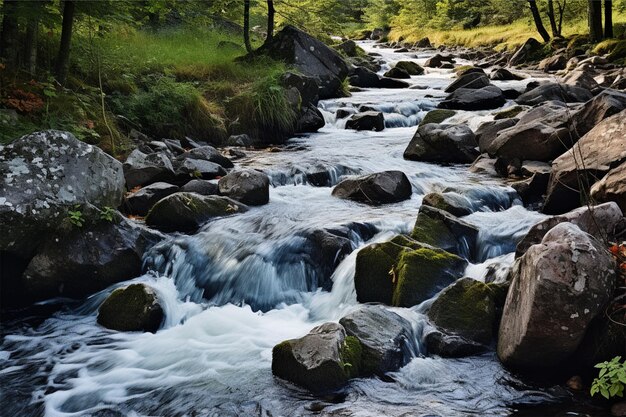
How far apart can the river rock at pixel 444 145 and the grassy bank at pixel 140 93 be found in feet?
12.4

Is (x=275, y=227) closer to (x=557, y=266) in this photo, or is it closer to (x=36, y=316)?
(x=36, y=316)

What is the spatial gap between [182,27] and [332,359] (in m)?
19.5

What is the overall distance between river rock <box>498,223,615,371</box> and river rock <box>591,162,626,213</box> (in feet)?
7.89

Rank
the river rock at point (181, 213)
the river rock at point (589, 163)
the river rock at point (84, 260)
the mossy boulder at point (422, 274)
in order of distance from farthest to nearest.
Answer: the river rock at point (181, 213), the river rock at point (589, 163), the river rock at point (84, 260), the mossy boulder at point (422, 274)

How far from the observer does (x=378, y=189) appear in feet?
30.6

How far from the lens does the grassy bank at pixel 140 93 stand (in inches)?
367

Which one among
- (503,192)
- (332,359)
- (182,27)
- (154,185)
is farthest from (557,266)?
(182,27)

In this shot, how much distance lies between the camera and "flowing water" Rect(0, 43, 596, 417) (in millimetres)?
4660

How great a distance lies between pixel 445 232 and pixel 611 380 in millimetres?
3137

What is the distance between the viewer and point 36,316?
635cm

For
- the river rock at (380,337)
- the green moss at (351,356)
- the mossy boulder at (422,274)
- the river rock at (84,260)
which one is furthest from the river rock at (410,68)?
the green moss at (351,356)

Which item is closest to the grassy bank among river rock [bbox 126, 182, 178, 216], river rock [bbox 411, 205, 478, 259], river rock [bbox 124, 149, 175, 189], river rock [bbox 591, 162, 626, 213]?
river rock [bbox 124, 149, 175, 189]

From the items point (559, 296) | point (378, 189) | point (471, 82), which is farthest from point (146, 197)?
point (471, 82)

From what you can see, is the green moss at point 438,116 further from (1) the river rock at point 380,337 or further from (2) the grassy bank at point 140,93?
(1) the river rock at point 380,337
